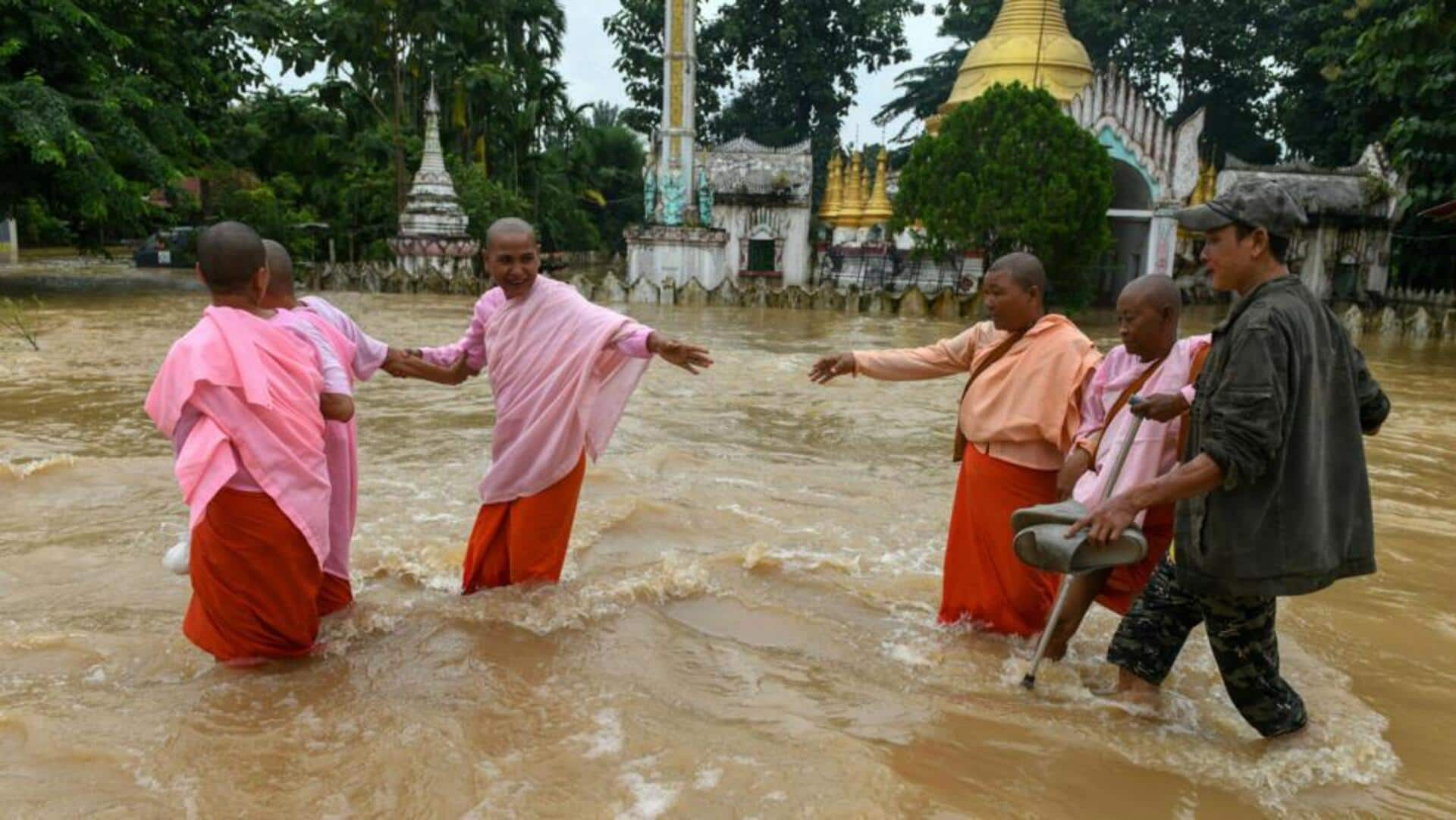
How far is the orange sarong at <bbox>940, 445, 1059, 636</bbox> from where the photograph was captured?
13.2 feet

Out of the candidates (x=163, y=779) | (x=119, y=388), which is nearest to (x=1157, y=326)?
(x=163, y=779)

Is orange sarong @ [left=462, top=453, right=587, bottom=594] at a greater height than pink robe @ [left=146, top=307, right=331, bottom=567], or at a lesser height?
lesser

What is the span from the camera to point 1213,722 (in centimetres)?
355

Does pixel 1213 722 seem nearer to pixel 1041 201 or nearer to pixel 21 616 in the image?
pixel 21 616

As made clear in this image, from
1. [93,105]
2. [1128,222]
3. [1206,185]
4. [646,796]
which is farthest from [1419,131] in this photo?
[93,105]

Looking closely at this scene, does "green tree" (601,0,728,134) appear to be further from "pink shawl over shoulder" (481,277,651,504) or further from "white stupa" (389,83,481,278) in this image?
"pink shawl over shoulder" (481,277,651,504)

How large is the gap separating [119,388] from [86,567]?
234 inches

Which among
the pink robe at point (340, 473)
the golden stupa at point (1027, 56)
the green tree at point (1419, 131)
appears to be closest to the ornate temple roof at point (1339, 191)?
the green tree at point (1419, 131)

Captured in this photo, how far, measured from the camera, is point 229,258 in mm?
3391

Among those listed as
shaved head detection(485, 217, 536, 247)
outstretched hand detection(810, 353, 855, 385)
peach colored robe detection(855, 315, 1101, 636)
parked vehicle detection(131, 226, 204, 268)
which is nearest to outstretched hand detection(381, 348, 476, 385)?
shaved head detection(485, 217, 536, 247)

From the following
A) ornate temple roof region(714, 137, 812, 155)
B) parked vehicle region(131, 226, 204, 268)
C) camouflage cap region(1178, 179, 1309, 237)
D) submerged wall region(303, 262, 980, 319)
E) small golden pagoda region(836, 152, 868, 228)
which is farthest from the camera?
parked vehicle region(131, 226, 204, 268)

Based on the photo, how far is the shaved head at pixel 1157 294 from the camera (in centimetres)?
370

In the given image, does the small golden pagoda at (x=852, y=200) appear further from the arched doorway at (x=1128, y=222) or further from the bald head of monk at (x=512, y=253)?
the bald head of monk at (x=512, y=253)

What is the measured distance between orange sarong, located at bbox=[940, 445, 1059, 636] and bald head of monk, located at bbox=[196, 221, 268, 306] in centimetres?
258
